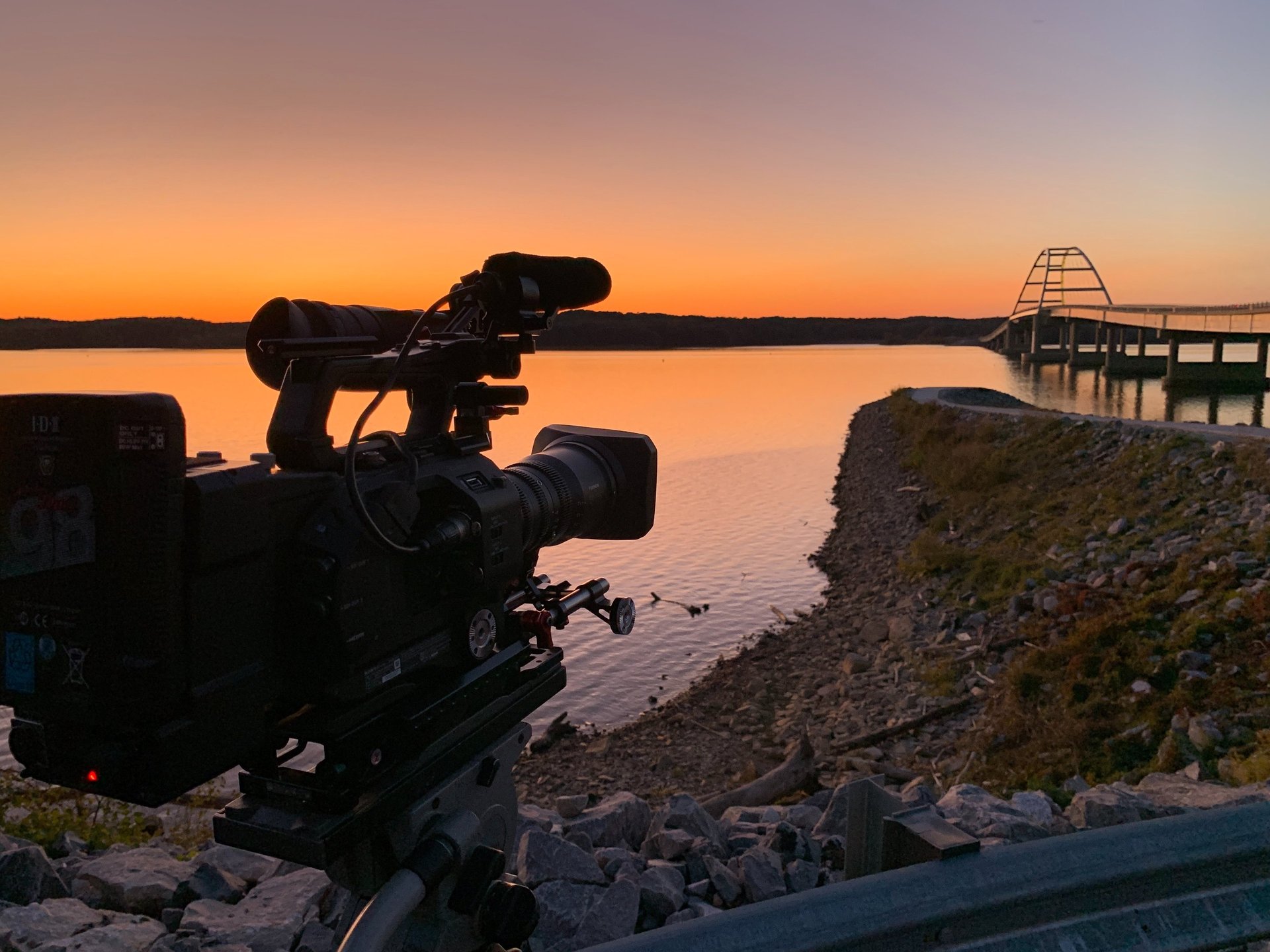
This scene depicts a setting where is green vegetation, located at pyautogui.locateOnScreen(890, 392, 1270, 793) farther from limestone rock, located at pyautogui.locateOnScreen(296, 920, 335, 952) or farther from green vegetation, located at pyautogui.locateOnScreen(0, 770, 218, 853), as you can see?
green vegetation, located at pyautogui.locateOnScreen(0, 770, 218, 853)

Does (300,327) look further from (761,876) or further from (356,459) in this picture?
(761,876)

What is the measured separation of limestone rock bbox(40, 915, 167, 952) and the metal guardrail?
1.73m

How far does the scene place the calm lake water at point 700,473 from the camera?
12.4 meters

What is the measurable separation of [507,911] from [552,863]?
3.39ft

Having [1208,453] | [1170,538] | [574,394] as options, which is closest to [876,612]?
[1170,538]

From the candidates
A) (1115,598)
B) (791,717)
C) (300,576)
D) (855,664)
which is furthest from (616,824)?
(855,664)

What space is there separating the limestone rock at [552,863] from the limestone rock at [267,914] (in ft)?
2.00

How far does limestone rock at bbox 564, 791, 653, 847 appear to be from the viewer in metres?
3.54

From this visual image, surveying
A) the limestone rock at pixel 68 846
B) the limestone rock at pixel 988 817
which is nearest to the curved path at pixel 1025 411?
the limestone rock at pixel 988 817

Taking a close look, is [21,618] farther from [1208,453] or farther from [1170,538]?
[1208,453]

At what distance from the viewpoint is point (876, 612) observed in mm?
13086

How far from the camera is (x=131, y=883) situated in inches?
118

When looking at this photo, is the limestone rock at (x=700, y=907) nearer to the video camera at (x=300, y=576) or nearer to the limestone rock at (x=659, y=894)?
the limestone rock at (x=659, y=894)

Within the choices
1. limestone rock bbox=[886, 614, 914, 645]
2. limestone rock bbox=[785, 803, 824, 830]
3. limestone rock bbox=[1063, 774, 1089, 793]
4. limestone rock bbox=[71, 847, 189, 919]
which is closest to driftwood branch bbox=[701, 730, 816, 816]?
limestone rock bbox=[785, 803, 824, 830]
